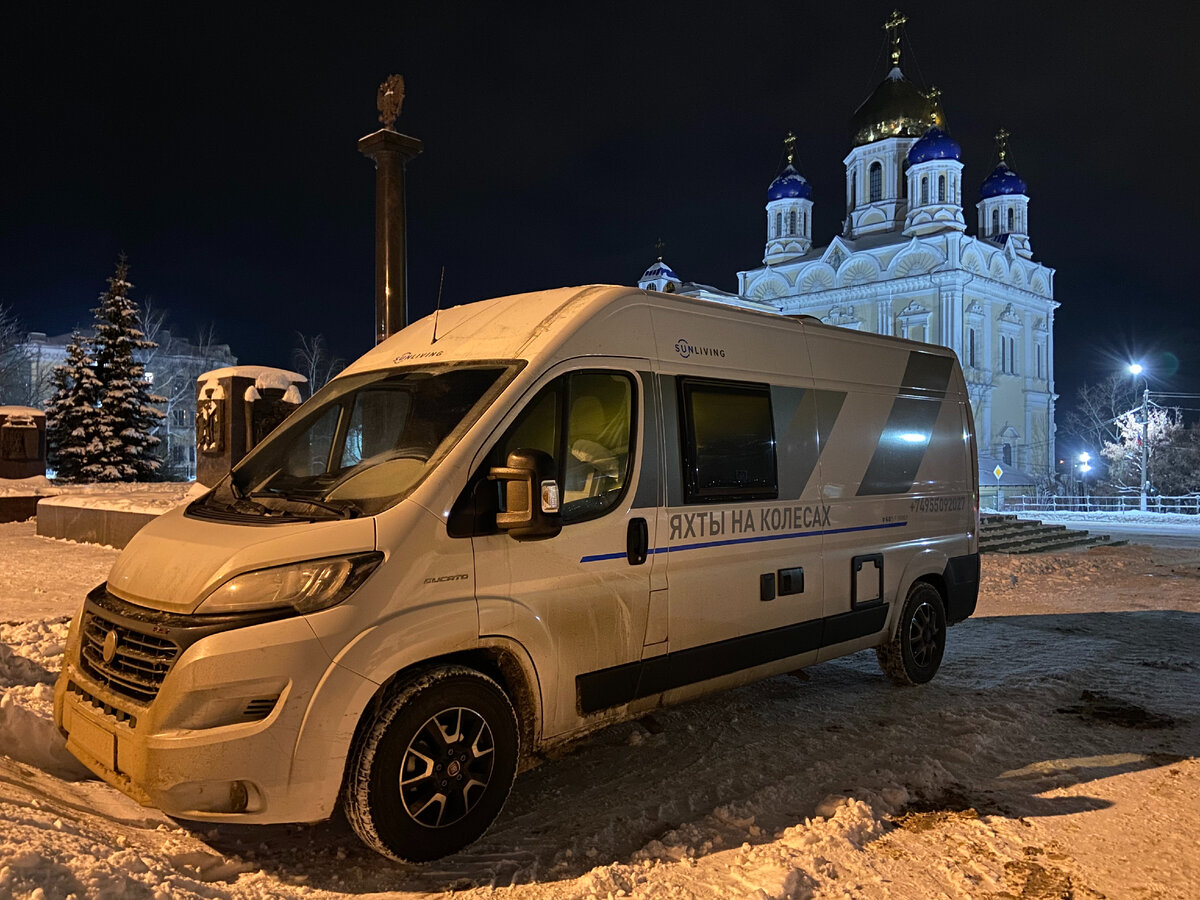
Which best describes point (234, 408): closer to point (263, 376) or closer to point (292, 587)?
point (263, 376)

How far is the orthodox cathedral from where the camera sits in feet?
197

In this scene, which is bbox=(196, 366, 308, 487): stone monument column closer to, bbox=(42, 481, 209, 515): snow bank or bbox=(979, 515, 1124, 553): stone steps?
bbox=(42, 481, 209, 515): snow bank

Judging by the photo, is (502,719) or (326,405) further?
(326,405)

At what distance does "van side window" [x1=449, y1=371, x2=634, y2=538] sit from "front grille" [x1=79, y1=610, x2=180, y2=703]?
1240 mm

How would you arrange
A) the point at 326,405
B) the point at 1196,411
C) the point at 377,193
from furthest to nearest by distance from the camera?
the point at 1196,411 < the point at 377,193 < the point at 326,405

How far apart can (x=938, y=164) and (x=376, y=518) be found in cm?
6350

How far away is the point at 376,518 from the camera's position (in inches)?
144

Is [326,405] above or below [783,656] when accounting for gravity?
above

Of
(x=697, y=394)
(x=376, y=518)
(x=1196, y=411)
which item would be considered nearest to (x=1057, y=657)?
(x=697, y=394)

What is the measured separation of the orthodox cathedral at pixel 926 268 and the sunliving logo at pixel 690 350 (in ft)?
173

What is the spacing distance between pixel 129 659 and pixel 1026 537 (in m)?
21.4

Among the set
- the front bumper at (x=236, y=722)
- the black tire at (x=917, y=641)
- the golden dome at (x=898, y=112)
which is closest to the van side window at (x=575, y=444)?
the front bumper at (x=236, y=722)

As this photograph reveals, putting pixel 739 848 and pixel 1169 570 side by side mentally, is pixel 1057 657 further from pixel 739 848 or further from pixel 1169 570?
pixel 1169 570

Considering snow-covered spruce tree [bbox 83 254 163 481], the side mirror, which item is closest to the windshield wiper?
the side mirror
